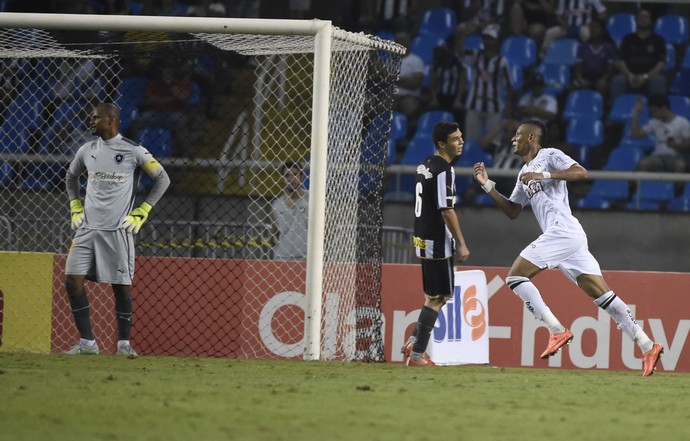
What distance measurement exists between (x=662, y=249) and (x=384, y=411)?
9159 mm

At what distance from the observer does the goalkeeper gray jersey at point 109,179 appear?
9.93 meters

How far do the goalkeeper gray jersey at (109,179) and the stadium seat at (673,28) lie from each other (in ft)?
31.7

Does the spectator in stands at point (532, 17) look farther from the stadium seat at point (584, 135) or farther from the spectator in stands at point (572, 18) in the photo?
the stadium seat at point (584, 135)

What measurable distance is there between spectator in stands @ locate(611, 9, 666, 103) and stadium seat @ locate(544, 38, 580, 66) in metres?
0.63

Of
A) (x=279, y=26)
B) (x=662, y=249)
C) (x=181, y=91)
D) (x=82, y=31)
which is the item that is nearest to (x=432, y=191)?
(x=279, y=26)

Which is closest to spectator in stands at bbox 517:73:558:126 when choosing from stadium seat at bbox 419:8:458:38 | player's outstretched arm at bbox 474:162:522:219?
stadium seat at bbox 419:8:458:38

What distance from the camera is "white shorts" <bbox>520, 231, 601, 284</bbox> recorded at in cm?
967

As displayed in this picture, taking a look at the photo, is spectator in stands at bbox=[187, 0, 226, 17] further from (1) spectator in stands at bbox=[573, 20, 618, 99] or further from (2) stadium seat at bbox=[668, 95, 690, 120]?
(2) stadium seat at bbox=[668, 95, 690, 120]

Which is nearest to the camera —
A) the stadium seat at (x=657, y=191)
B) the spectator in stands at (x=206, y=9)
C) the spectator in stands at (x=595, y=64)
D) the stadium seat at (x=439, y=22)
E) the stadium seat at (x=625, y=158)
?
the stadium seat at (x=657, y=191)

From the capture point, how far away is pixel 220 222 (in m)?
13.8

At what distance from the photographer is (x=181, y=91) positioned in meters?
16.6

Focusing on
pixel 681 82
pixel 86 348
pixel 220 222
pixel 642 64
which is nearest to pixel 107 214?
pixel 86 348

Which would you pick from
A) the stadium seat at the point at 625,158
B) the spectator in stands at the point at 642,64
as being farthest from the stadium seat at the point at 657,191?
the spectator in stands at the point at 642,64

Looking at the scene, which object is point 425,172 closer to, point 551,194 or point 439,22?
point 551,194
